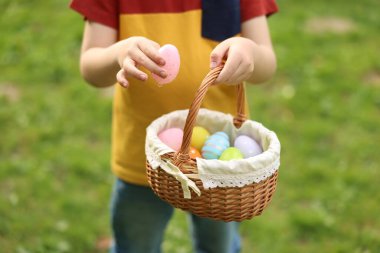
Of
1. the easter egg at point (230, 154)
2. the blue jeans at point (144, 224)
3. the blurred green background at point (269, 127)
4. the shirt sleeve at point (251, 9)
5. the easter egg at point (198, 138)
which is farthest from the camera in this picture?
the blurred green background at point (269, 127)

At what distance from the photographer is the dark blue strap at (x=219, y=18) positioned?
1562 mm

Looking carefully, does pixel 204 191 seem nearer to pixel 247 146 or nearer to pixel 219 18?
pixel 247 146

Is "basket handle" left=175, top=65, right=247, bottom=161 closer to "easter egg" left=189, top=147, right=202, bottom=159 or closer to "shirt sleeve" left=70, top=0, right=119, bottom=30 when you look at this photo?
"easter egg" left=189, top=147, right=202, bottom=159

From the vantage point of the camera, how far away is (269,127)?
3.20 meters

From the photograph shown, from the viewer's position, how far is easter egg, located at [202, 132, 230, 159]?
141 centimetres

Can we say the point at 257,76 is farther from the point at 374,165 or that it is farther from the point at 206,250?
the point at 374,165

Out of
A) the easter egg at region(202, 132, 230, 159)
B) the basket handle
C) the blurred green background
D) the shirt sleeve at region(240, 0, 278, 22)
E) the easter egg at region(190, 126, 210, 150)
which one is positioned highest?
the shirt sleeve at region(240, 0, 278, 22)

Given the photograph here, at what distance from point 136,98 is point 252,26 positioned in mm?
357

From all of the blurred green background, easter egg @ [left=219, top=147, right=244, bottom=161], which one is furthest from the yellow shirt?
the blurred green background

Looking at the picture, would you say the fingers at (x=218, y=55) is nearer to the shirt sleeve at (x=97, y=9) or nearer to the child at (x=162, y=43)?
the child at (x=162, y=43)

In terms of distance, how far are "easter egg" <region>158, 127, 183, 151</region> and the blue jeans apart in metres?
0.32

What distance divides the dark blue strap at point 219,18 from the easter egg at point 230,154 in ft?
1.12

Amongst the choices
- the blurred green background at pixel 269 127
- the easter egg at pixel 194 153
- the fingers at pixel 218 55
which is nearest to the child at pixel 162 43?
the fingers at pixel 218 55

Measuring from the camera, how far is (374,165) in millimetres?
2969
